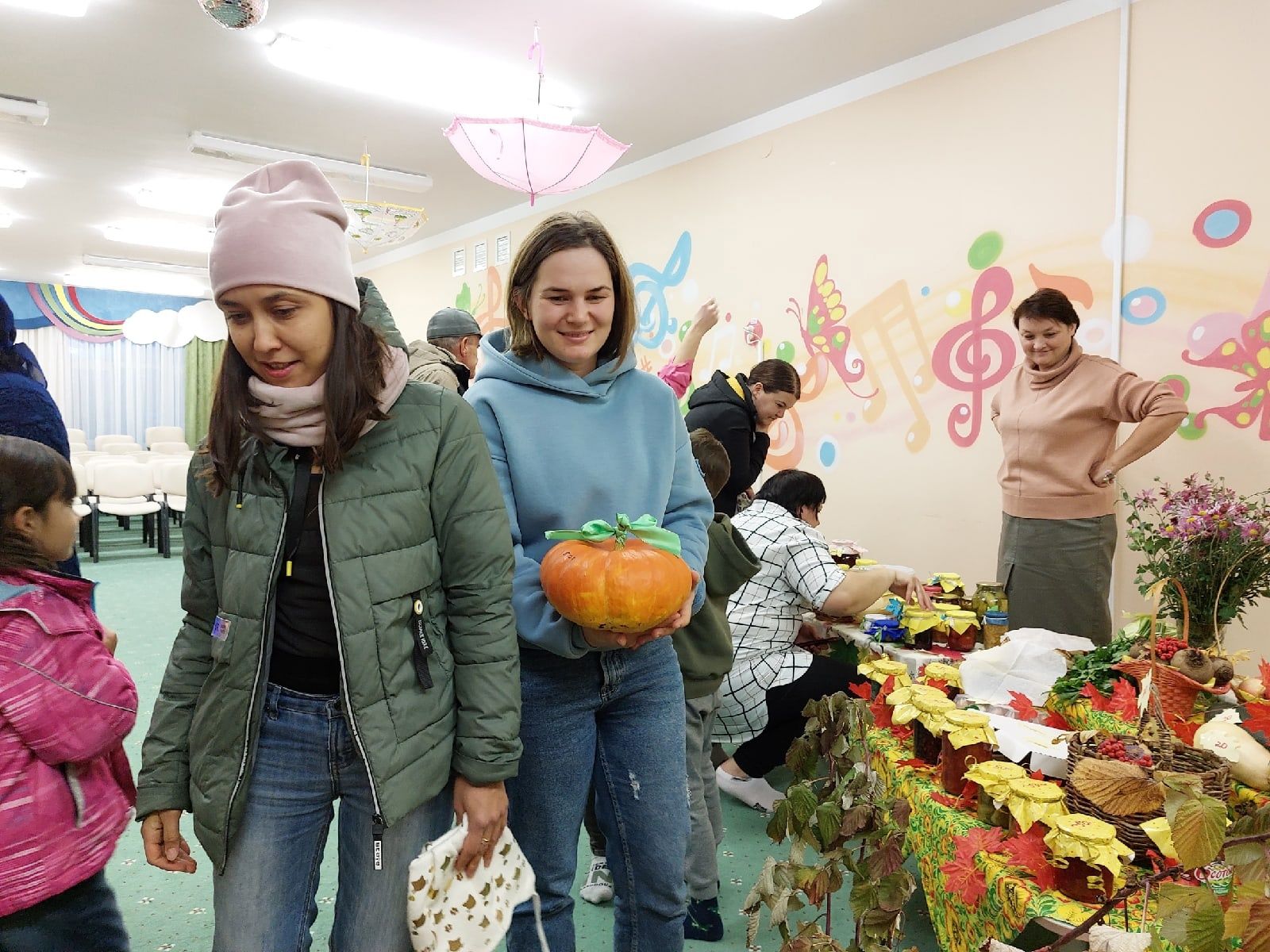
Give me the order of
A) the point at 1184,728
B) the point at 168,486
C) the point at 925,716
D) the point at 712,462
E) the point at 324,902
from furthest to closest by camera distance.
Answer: the point at 168,486 → the point at 324,902 → the point at 712,462 → the point at 925,716 → the point at 1184,728

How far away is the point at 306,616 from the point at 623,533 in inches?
17.6

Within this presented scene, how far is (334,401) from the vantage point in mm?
1100

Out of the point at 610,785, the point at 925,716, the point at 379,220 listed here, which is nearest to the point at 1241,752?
the point at 925,716

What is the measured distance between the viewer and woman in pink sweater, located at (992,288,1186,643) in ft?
9.87

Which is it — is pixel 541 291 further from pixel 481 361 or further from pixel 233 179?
pixel 233 179

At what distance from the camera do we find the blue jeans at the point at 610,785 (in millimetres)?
1316

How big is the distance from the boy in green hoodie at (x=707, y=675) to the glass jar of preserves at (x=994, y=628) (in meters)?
0.94

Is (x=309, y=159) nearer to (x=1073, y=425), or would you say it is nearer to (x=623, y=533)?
(x=1073, y=425)

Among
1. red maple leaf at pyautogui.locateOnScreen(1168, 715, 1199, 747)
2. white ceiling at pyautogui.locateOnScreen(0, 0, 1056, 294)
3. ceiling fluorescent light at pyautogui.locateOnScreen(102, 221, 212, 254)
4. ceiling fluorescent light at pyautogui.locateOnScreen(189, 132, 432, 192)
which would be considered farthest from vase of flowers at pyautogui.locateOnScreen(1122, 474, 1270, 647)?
ceiling fluorescent light at pyautogui.locateOnScreen(102, 221, 212, 254)

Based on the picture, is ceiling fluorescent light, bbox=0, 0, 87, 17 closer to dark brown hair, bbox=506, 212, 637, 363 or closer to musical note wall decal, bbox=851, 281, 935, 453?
dark brown hair, bbox=506, 212, 637, 363

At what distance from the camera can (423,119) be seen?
516 centimetres

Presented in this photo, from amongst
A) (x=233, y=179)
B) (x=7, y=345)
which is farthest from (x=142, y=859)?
(x=233, y=179)

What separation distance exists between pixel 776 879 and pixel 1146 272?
324 centimetres

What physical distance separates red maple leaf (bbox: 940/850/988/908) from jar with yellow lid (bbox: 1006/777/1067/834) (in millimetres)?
104
